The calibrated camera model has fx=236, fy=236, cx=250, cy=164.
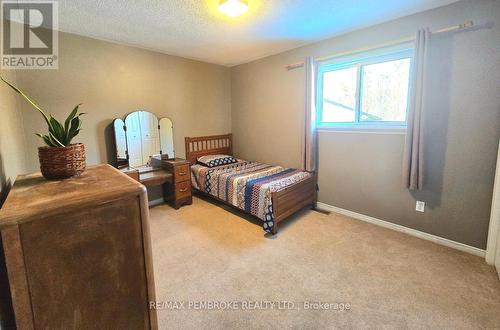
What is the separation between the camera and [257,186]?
9.08 feet

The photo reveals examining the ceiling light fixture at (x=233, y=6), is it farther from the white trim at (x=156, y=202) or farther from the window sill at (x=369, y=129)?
the white trim at (x=156, y=202)

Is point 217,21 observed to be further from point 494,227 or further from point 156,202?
point 494,227

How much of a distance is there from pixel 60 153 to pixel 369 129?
2.89 m

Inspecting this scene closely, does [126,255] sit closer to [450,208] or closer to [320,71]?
[450,208]

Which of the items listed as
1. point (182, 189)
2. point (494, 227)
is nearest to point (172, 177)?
point (182, 189)

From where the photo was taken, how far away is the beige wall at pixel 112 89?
2.61m

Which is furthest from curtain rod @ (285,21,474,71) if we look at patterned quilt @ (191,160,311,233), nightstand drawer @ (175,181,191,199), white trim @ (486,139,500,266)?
nightstand drawer @ (175,181,191,199)

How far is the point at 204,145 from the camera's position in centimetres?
418

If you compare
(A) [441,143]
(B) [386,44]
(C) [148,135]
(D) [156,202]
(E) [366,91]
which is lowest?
(D) [156,202]

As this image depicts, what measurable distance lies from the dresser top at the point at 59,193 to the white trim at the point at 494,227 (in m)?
2.70

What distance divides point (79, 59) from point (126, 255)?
9.44 ft

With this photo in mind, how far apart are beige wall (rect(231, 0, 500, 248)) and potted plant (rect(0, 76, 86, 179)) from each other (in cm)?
278

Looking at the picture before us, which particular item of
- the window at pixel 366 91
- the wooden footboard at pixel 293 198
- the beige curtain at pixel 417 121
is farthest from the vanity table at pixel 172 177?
the beige curtain at pixel 417 121

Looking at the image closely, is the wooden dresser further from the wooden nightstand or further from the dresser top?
the wooden nightstand
